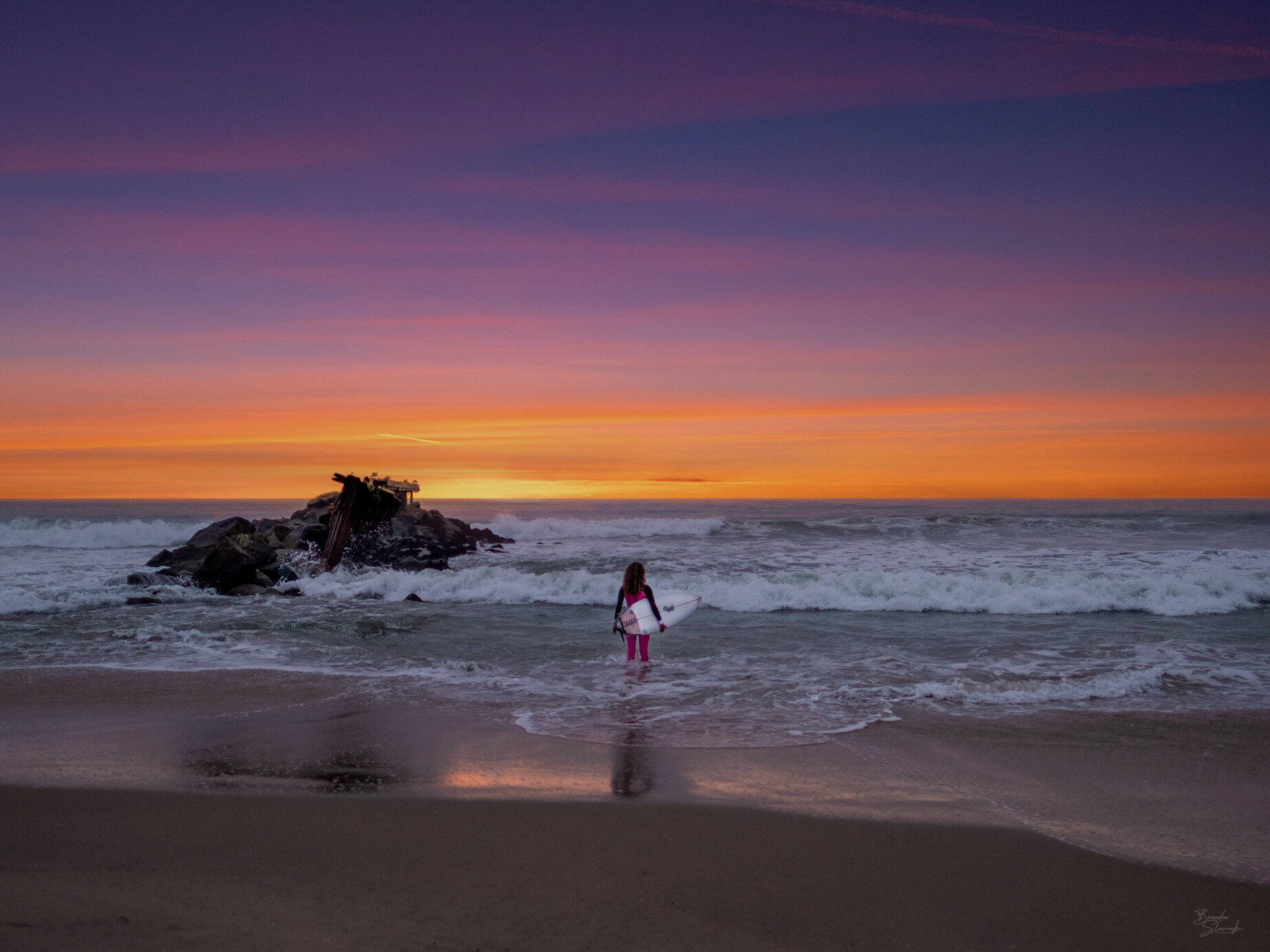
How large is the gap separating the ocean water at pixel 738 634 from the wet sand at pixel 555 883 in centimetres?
220

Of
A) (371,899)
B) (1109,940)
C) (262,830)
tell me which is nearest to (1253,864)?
(1109,940)

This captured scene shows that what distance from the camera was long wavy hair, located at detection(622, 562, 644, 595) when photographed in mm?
11016

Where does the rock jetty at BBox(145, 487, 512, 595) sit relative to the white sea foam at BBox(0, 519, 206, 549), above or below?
above

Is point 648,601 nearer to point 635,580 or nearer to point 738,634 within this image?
point 635,580

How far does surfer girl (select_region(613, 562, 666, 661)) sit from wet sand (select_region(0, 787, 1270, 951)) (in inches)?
216

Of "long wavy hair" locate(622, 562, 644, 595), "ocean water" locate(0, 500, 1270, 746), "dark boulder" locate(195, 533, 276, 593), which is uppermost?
"long wavy hair" locate(622, 562, 644, 595)

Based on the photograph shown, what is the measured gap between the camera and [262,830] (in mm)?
4738

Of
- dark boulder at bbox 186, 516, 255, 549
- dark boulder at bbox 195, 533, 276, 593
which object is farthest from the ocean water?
dark boulder at bbox 186, 516, 255, 549

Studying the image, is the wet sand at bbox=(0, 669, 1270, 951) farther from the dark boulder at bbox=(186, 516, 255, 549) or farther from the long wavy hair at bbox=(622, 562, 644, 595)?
the dark boulder at bbox=(186, 516, 255, 549)

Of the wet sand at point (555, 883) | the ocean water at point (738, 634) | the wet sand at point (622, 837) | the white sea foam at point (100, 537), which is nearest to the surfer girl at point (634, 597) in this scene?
the ocean water at point (738, 634)

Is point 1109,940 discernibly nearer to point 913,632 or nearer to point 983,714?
point 983,714

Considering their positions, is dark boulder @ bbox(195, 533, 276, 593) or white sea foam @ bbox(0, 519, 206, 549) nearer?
dark boulder @ bbox(195, 533, 276, 593)

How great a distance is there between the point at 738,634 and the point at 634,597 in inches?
104

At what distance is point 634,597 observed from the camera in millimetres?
11008
